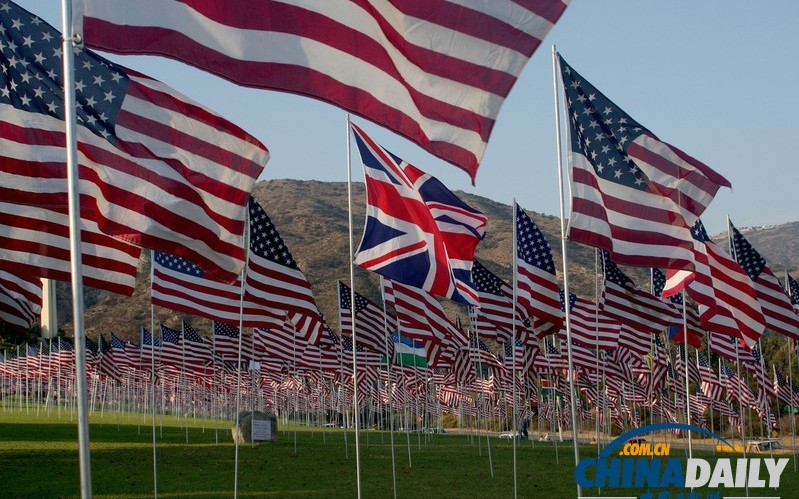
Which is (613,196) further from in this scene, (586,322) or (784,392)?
(784,392)

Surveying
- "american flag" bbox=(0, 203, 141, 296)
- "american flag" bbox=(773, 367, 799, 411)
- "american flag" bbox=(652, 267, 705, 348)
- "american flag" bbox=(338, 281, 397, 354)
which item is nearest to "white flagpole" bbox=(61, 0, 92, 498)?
"american flag" bbox=(0, 203, 141, 296)

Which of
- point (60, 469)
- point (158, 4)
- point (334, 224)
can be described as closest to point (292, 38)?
point (158, 4)

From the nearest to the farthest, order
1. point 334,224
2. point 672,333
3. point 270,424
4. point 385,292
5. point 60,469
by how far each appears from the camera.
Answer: point 385,292 → point 60,469 → point 672,333 → point 270,424 → point 334,224

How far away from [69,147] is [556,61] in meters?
7.88

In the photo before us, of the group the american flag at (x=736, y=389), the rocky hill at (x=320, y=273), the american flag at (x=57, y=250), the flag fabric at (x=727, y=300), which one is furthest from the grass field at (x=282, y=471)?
the rocky hill at (x=320, y=273)

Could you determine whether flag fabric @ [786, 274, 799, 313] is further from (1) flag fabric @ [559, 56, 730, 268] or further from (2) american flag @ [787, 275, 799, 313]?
(1) flag fabric @ [559, 56, 730, 268]

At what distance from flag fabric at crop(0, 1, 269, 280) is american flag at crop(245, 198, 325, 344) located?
5.58 meters

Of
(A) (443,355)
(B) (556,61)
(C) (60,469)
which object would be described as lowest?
(C) (60,469)

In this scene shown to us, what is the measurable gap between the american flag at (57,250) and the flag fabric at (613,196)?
6.43 m

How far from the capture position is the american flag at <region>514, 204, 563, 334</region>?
2225 cm

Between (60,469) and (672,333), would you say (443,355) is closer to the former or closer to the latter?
(672,333)

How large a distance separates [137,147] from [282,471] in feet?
62.5

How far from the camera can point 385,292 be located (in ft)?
79.0

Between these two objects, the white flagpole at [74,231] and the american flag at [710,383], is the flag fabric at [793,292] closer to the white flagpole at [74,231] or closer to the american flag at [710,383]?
the american flag at [710,383]
